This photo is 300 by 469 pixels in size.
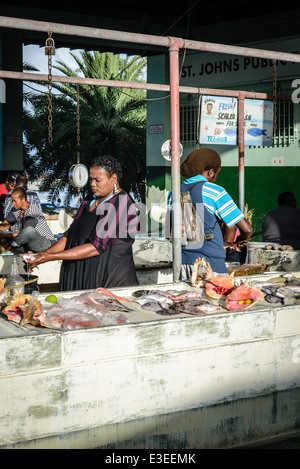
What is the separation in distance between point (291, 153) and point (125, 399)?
9892 millimetres

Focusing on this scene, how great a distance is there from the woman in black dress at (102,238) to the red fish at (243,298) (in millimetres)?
861

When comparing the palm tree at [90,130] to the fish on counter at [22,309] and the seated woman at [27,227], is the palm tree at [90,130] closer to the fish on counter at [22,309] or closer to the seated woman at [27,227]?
the seated woman at [27,227]

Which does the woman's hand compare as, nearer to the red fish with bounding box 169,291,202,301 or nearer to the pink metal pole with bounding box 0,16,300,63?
the red fish with bounding box 169,291,202,301

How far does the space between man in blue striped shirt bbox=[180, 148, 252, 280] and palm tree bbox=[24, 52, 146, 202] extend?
779 inches

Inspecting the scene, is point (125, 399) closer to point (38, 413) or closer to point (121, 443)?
point (121, 443)

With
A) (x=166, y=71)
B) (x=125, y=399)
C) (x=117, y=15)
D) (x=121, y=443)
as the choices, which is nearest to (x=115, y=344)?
(x=125, y=399)

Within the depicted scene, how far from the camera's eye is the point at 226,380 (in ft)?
12.3

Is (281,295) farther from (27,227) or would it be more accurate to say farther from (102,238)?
(27,227)

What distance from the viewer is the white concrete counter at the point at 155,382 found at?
10.3 feet

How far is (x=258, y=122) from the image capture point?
26.3ft

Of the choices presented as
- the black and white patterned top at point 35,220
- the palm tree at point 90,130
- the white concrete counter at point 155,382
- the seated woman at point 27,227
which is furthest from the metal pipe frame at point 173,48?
the palm tree at point 90,130

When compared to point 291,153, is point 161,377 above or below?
below

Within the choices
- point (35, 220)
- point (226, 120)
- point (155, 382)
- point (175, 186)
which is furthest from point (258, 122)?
point (155, 382)

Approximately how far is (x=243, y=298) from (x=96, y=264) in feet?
3.54
